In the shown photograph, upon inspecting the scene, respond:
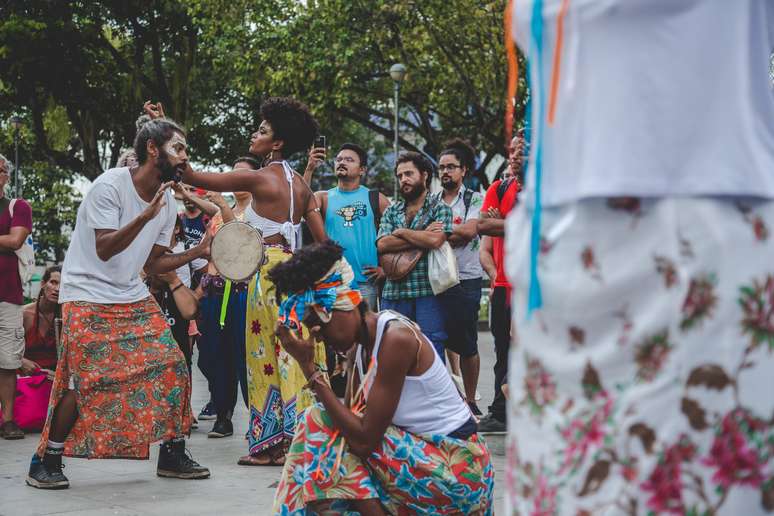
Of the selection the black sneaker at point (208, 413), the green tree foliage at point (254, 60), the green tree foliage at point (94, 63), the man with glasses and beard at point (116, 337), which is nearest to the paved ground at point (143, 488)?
the man with glasses and beard at point (116, 337)

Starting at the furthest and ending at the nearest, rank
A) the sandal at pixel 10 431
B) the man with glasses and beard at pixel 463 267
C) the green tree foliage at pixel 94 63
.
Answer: the green tree foliage at pixel 94 63, the man with glasses and beard at pixel 463 267, the sandal at pixel 10 431

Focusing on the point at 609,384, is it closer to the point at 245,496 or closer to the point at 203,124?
the point at 245,496

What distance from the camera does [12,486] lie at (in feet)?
19.1

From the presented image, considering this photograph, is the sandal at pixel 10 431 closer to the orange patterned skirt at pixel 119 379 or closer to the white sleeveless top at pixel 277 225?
the orange patterned skirt at pixel 119 379

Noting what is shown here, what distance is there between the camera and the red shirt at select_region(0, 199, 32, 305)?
743 cm

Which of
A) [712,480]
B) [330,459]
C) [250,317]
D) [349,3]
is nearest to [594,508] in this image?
[712,480]

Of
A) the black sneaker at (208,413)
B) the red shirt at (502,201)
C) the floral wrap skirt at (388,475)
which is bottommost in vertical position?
the black sneaker at (208,413)

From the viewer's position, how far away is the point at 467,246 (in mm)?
8039

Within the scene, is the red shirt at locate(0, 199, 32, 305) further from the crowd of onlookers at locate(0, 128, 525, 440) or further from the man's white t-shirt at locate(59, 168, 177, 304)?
the man's white t-shirt at locate(59, 168, 177, 304)

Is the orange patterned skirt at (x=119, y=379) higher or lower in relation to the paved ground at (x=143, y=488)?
higher

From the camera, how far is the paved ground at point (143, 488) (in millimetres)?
5293

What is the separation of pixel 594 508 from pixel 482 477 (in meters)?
1.81

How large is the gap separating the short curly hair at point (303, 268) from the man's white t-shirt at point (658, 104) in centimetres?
177

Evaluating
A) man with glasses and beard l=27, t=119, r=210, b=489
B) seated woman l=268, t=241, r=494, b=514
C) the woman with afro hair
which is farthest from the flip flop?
seated woman l=268, t=241, r=494, b=514
